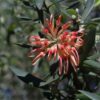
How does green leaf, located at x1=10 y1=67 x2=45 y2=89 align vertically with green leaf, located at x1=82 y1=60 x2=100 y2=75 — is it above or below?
below

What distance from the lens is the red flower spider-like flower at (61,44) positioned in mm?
1284

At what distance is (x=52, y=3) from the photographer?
1353mm

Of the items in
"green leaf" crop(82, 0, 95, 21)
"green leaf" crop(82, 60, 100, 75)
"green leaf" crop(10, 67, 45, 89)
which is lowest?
"green leaf" crop(10, 67, 45, 89)

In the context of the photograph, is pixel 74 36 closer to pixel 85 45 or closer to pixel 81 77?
pixel 85 45

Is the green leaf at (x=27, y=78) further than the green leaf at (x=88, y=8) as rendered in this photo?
Yes

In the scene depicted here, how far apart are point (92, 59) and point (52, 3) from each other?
23 centimetres

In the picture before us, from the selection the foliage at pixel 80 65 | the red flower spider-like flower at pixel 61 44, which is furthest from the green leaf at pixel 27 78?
the red flower spider-like flower at pixel 61 44

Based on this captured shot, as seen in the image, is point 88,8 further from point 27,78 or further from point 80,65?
point 27,78

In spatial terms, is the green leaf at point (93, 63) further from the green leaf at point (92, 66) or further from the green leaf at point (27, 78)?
the green leaf at point (27, 78)

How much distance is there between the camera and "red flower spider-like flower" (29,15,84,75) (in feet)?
4.21

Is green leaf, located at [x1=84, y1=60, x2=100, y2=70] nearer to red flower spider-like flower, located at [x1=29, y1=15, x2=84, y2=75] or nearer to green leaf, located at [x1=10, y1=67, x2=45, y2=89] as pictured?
red flower spider-like flower, located at [x1=29, y1=15, x2=84, y2=75]

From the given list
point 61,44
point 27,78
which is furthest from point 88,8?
point 27,78

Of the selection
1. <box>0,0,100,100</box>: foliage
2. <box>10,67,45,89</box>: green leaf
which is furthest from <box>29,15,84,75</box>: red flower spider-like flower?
<box>10,67,45,89</box>: green leaf

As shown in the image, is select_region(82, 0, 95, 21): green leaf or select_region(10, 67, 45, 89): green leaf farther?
select_region(10, 67, 45, 89): green leaf
